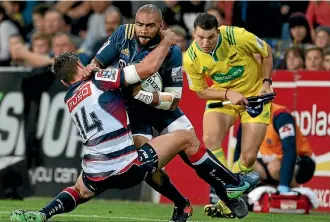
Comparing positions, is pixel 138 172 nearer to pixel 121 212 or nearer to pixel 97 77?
pixel 97 77

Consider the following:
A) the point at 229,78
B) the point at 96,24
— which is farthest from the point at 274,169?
the point at 96,24

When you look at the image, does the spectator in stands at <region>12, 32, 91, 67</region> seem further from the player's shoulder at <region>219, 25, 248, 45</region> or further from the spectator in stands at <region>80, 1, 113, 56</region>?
the player's shoulder at <region>219, 25, 248, 45</region>

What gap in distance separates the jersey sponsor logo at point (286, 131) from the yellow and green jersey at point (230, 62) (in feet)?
4.38

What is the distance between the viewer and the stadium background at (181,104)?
51.1 ft

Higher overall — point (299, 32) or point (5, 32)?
point (299, 32)

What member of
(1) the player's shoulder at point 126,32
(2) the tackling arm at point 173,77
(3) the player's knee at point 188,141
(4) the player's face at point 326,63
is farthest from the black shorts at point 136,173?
(4) the player's face at point 326,63

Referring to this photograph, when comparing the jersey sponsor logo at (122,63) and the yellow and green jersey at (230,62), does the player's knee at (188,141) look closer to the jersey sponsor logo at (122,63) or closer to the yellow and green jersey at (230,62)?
the jersey sponsor logo at (122,63)

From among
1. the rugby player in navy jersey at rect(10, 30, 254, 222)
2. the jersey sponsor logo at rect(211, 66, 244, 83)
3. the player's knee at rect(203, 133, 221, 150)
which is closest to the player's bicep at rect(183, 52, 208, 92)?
the jersey sponsor logo at rect(211, 66, 244, 83)

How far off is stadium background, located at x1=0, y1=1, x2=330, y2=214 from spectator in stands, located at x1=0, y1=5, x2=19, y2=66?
0.7 inches

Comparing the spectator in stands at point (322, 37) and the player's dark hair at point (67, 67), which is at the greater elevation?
the player's dark hair at point (67, 67)

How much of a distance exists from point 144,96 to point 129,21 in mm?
8600

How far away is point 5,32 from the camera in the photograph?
1981 cm

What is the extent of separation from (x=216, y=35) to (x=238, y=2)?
5943 mm

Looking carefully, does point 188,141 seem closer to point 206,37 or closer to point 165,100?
point 165,100
